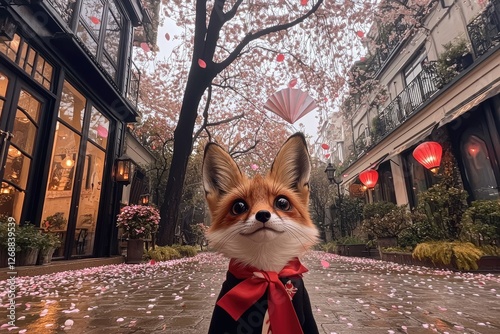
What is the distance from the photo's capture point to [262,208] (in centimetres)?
148

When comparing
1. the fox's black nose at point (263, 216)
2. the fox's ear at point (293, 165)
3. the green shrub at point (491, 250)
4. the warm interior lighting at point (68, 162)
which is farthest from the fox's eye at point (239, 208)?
the warm interior lighting at point (68, 162)

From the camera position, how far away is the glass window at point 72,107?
7.75 m

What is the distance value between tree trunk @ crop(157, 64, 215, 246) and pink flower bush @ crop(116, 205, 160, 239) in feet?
2.84

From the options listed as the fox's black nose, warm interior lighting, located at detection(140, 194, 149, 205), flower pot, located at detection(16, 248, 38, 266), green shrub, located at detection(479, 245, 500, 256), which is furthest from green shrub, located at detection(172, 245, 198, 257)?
the fox's black nose

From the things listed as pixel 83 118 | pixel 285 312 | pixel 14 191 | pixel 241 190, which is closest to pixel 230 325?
pixel 285 312

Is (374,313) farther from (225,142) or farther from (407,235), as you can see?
(225,142)

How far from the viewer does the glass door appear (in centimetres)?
571

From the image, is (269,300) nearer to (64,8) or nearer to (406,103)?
(64,8)

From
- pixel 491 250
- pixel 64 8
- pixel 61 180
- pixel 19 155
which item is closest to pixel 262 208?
pixel 19 155

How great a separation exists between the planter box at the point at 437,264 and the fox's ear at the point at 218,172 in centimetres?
734

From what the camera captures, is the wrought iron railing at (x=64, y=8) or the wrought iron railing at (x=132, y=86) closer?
the wrought iron railing at (x=64, y=8)

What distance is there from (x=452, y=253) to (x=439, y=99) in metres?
6.85

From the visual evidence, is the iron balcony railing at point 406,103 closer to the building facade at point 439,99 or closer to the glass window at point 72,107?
the building facade at point 439,99

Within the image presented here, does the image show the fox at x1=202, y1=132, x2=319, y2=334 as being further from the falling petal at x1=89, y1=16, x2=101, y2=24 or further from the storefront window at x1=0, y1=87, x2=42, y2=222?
the falling petal at x1=89, y1=16, x2=101, y2=24
